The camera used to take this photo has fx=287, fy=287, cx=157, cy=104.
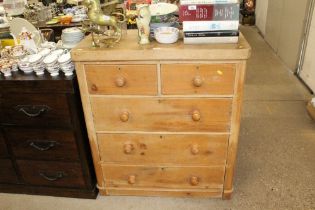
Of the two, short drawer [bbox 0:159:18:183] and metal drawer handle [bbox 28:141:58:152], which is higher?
metal drawer handle [bbox 28:141:58:152]

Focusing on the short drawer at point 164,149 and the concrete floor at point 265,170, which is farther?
the concrete floor at point 265,170

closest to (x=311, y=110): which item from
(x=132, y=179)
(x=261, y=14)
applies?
(x=132, y=179)

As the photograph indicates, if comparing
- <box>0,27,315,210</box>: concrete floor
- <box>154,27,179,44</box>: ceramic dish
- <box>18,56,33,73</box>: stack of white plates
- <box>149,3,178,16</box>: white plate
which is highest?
<box>149,3,178,16</box>: white plate

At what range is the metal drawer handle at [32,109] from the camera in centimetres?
151

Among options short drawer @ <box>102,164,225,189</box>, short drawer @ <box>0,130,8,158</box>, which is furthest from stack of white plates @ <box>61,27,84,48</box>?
short drawer @ <box>102,164,225,189</box>

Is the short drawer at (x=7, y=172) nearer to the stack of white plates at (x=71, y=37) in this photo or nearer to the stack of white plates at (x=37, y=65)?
the stack of white plates at (x=37, y=65)

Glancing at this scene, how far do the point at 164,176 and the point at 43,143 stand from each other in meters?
0.71

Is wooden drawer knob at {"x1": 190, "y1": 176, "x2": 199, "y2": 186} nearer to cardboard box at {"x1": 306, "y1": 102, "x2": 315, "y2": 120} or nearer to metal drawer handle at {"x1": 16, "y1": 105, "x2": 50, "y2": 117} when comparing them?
metal drawer handle at {"x1": 16, "y1": 105, "x2": 50, "y2": 117}

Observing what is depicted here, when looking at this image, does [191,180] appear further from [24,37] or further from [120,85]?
[24,37]

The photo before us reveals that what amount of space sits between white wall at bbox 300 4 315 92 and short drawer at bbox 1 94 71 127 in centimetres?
248

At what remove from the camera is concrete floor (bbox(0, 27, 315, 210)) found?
1.71 meters

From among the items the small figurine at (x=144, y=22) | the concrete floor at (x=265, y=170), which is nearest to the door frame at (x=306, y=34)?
the concrete floor at (x=265, y=170)

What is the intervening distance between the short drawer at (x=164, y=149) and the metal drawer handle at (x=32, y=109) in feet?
1.09

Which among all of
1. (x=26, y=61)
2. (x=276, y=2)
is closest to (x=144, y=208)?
(x=26, y=61)
